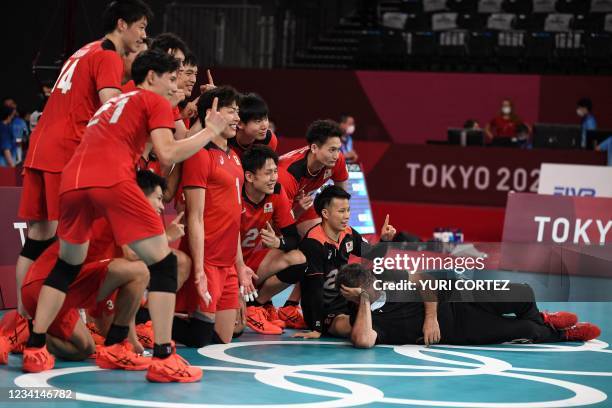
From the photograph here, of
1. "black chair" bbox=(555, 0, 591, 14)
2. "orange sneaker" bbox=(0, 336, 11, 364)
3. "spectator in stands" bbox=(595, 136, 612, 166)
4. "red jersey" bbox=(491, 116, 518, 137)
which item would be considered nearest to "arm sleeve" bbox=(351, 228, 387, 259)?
"orange sneaker" bbox=(0, 336, 11, 364)

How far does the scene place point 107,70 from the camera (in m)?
6.25

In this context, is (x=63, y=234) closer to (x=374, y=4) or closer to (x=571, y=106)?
(x=571, y=106)

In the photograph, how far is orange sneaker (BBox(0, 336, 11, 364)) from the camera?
243 inches

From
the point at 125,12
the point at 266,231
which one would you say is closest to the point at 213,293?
the point at 266,231

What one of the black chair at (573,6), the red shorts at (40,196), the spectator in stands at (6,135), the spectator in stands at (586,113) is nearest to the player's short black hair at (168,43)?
the red shorts at (40,196)

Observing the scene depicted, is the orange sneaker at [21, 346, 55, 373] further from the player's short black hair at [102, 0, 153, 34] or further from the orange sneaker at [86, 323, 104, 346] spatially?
the player's short black hair at [102, 0, 153, 34]

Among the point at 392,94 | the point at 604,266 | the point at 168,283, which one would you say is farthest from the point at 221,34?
Answer: the point at 168,283

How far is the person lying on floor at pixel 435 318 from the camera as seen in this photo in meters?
7.06

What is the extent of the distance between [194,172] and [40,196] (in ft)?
3.20

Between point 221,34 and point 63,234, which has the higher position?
point 221,34

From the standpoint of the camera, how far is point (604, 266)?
9.16m

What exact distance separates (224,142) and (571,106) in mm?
13050

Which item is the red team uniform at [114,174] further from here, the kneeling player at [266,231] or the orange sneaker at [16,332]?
the kneeling player at [266,231]

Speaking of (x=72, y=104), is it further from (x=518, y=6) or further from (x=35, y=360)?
(x=518, y=6)
